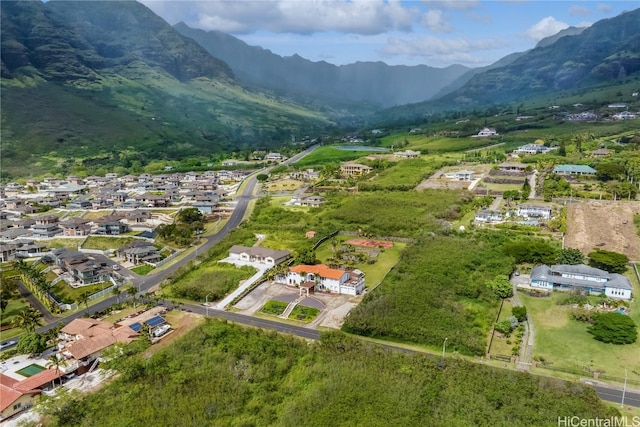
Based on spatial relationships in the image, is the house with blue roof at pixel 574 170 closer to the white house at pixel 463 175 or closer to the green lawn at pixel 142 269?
the white house at pixel 463 175

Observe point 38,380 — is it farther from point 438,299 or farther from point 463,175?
point 463,175

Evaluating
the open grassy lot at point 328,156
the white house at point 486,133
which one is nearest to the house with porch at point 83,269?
the open grassy lot at point 328,156

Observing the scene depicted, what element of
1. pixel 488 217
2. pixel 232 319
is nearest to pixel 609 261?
pixel 488 217

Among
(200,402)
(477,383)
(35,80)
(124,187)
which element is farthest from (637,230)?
(35,80)

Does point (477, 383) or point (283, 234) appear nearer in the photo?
point (477, 383)

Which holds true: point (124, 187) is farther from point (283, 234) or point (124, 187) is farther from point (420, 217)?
point (420, 217)

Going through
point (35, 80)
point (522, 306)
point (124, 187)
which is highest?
point (35, 80)
